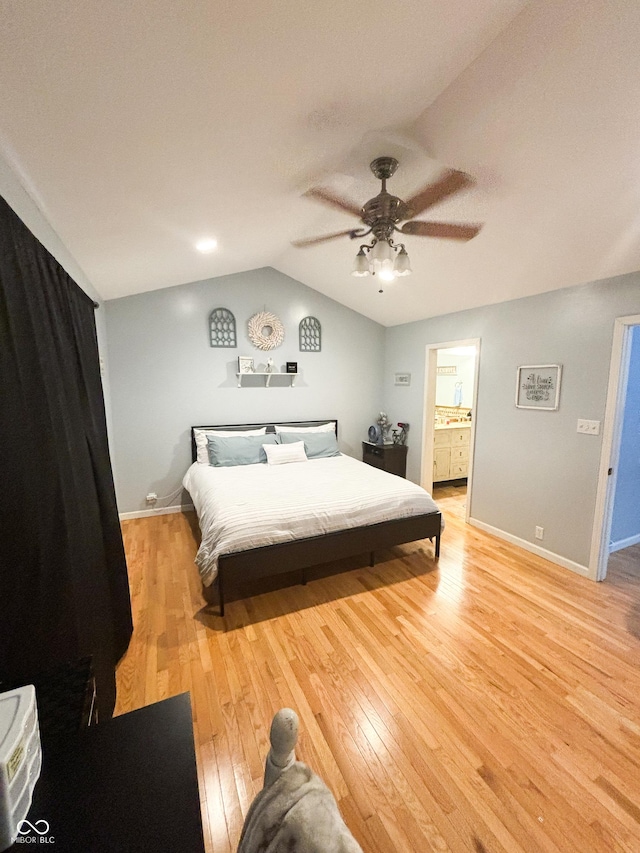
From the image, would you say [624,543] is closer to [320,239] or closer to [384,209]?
[384,209]

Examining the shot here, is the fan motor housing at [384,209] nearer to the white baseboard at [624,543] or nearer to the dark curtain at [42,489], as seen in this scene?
the dark curtain at [42,489]

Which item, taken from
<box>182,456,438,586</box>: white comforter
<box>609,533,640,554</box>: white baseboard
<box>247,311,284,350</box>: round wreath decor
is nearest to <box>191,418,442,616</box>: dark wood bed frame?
<box>182,456,438,586</box>: white comforter

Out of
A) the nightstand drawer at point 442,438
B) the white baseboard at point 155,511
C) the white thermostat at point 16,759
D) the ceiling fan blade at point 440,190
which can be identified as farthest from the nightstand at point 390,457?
the white thermostat at point 16,759

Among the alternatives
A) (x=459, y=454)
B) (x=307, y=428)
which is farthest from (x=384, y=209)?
Answer: (x=459, y=454)

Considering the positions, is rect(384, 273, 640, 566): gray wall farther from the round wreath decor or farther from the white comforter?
the round wreath decor

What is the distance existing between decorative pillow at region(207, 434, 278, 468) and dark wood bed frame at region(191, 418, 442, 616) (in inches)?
58.1

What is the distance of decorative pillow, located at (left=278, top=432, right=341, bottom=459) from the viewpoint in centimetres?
410

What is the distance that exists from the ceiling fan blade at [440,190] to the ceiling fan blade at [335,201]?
27 centimetres

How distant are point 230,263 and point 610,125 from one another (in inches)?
114

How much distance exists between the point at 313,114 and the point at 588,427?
2.80m

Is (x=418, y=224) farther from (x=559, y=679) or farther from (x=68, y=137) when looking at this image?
(x=559, y=679)

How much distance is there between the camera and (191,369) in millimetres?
3990

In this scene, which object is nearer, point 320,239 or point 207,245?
point 320,239

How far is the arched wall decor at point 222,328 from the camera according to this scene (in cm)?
400
